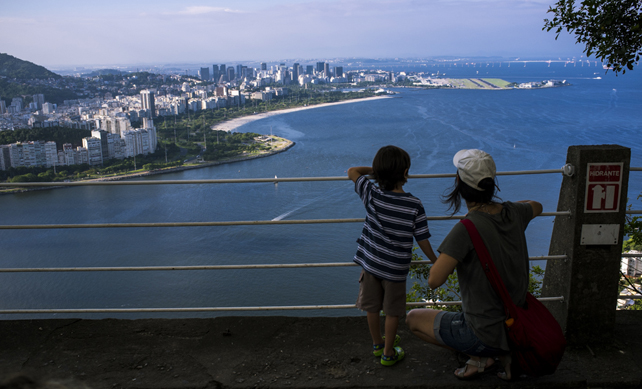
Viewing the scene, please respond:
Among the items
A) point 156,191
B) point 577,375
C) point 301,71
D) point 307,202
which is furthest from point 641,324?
point 301,71

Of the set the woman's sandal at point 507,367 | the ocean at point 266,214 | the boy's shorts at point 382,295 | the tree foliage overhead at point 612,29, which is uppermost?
the tree foliage overhead at point 612,29

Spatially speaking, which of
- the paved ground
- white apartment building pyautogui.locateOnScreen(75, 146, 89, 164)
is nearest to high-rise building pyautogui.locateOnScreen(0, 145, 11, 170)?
white apartment building pyautogui.locateOnScreen(75, 146, 89, 164)

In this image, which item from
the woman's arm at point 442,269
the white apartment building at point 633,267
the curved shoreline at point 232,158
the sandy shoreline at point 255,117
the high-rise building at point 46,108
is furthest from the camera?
the sandy shoreline at point 255,117

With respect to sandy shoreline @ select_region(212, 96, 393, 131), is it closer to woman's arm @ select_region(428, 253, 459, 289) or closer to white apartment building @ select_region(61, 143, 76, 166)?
white apartment building @ select_region(61, 143, 76, 166)

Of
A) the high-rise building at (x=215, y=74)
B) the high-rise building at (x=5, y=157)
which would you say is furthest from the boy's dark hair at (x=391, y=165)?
the high-rise building at (x=215, y=74)

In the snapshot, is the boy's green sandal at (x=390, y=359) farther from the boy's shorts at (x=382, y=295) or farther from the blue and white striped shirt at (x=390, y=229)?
the blue and white striped shirt at (x=390, y=229)

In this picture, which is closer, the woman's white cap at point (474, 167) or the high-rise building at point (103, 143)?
the woman's white cap at point (474, 167)

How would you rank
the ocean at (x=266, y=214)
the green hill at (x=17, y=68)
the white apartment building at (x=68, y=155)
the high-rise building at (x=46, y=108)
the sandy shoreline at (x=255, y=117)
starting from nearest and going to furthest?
the ocean at (x=266, y=214) < the white apartment building at (x=68, y=155) < the high-rise building at (x=46, y=108) < the green hill at (x=17, y=68) < the sandy shoreline at (x=255, y=117)
